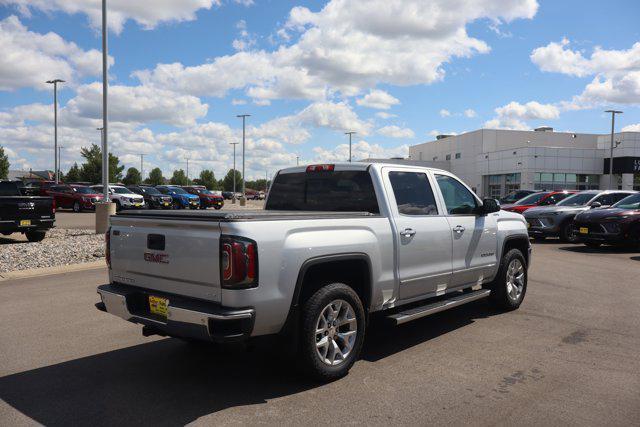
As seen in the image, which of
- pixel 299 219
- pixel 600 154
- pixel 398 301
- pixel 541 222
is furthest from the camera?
pixel 600 154

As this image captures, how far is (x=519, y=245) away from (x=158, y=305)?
5.15 meters

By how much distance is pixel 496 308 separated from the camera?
7.00 m

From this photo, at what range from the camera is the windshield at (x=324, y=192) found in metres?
5.21

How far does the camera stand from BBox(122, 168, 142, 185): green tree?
98062 millimetres

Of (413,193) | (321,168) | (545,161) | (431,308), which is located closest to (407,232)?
(413,193)

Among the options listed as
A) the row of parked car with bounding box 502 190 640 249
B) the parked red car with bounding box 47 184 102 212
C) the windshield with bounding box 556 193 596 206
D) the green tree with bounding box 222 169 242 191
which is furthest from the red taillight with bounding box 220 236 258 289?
the green tree with bounding box 222 169 242 191

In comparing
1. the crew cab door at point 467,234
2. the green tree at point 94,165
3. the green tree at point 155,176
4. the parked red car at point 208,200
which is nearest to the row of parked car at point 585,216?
the crew cab door at point 467,234

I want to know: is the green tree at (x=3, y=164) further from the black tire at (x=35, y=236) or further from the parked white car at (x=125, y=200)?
the black tire at (x=35, y=236)

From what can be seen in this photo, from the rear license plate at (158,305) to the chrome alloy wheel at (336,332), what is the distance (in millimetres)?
1185

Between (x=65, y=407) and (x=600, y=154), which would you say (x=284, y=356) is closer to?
(x=65, y=407)

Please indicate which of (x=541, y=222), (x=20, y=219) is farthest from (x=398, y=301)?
(x=541, y=222)

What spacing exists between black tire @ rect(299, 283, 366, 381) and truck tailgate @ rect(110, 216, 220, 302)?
2.50 ft

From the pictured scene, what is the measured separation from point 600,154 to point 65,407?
208ft

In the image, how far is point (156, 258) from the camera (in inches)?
167
